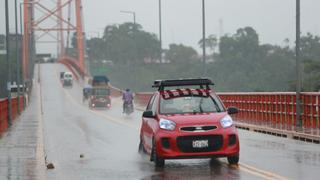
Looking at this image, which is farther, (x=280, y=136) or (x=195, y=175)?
(x=280, y=136)

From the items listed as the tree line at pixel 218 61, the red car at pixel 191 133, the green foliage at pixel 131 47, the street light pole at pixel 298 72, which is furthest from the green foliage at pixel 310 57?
the green foliage at pixel 131 47

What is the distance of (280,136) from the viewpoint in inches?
1068

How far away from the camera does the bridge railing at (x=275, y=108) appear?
95.2 feet

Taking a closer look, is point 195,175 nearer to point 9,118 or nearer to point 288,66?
point 9,118

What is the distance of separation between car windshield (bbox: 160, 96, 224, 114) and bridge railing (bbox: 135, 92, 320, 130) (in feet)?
37.7

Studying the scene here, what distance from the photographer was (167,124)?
16266 millimetres

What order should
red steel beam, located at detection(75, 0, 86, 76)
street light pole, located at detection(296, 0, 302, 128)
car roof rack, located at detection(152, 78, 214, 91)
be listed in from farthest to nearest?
red steel beam, located at detection(75, 0, 86, 76)
street light pole, located at detection(296, 0, 302, 128)
car roof rack, located at detection(152, 78, 214, 91)

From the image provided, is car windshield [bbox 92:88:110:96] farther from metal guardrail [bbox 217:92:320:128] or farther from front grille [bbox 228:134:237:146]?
front grille [bbox 228:134:237:146]

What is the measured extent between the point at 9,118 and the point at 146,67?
115 m

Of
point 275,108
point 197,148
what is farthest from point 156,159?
point 275,108

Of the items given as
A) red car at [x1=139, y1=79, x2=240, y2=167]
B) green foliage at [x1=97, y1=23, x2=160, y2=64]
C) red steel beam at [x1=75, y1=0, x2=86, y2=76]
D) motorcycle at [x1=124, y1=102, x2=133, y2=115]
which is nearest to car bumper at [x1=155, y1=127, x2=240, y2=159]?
red car at [x1=139, y1=79, x2=240, y2=167]

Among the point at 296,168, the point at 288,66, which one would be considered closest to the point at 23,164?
the point at 296,168

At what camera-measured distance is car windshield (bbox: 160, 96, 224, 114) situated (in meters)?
17.0

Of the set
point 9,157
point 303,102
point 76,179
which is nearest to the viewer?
point 76,179
